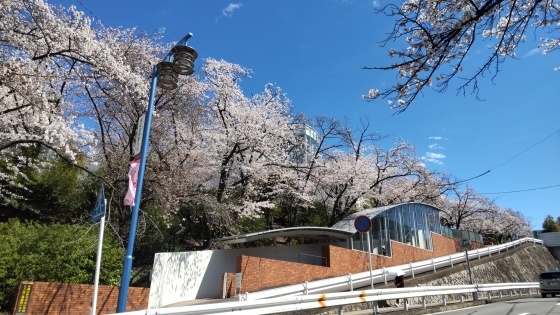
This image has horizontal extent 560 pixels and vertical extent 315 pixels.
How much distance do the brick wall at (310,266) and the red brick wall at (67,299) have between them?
4.30m

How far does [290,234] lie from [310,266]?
1781 millimetres

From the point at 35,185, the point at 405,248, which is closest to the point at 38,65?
the point at 35,185

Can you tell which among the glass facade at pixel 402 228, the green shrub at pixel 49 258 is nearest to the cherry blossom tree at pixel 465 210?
the glass facade at pixel 402 228

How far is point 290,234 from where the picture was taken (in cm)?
1753

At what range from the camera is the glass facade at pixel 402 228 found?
2185 centimetres

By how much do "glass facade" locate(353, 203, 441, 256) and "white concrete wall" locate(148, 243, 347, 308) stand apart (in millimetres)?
7867

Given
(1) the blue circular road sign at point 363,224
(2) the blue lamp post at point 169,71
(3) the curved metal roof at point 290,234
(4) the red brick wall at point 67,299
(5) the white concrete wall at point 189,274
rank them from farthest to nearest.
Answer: (3) the curved metal roof at point 290,234 < (5) the white concrete wall at point 189,274 < (1) the blue circular road sign at point 363,224 < (4) the red brick wall at point 67,299 < (2) the blue lamp post at point 169,71

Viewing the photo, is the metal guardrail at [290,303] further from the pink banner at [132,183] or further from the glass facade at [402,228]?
the glass facade at [402,228]

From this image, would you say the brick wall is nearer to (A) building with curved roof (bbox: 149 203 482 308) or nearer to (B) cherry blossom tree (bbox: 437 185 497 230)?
(A) building with curved roof (bbox: 149 203 482 308)

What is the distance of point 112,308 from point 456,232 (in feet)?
108

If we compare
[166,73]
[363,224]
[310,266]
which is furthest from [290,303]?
[310,266]

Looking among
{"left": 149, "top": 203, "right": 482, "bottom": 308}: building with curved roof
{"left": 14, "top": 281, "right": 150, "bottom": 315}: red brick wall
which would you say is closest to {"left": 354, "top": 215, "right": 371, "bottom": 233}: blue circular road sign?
{"left": 149, "top": 203, "right": 482, "bottom": 308}: building with curved roof

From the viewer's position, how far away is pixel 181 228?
20688 mm

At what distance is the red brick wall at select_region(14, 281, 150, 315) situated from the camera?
9.31 meters
